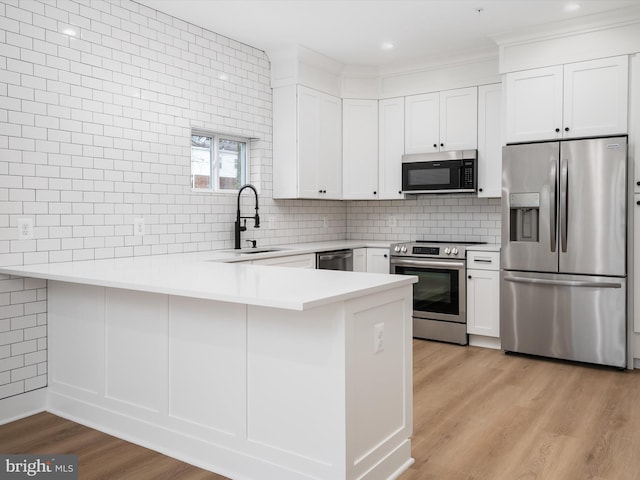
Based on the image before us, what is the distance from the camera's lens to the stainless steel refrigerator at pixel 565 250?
396cm

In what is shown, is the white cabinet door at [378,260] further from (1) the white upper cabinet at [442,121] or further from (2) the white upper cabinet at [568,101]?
(2) the white upper cabinet at [568,101]

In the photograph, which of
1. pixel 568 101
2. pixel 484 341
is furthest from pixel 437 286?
pixel 568 101

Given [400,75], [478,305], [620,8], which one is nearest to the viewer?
[620,8]

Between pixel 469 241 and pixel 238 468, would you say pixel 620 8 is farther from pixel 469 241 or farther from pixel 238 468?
pixel 238 468

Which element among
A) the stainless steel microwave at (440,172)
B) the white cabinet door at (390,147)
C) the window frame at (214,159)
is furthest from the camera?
the white cabinet door at (390,147)

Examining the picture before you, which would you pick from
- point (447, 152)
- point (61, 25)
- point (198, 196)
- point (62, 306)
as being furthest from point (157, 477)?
point (447, 152)

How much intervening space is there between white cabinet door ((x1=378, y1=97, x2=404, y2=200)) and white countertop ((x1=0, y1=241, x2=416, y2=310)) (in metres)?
2.80

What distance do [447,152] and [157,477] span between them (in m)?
3.86

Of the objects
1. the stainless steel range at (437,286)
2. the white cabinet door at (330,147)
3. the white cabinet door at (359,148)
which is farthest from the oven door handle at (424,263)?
the white cabinet door at (330,147)

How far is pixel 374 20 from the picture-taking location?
4.16 meters

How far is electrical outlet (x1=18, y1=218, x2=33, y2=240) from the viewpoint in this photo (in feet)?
9.99

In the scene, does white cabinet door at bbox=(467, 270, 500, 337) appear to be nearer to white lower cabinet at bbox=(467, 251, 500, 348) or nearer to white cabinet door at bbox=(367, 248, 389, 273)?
white lower cabinet at bbox=(467, 251, 500, 348)

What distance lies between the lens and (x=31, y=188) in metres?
3.10

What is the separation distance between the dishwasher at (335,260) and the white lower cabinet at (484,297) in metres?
1.16
